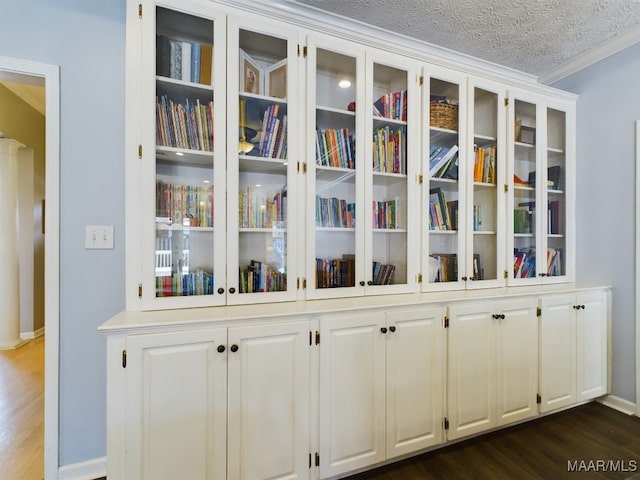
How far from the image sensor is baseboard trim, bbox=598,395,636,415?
7.10ft

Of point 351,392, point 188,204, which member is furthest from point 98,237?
point 351,392

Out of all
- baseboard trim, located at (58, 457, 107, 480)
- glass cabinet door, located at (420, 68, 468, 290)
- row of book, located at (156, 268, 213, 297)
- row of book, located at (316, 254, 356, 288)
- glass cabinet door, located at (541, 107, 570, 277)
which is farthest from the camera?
glass cabinet door, located at (541, 107, 570, 277)

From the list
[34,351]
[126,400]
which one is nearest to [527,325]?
[126,400]

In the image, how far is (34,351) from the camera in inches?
133

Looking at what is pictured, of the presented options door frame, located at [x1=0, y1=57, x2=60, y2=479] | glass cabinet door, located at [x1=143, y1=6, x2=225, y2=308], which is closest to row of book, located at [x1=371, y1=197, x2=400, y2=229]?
glass cabinet door, located at [x1=143, y1=6, x2=225, y2=308]

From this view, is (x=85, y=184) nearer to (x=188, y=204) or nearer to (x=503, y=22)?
(x=188, y=204)

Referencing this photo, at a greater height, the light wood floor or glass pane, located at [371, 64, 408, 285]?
glass pane, located at [371, 64, 408, 285]

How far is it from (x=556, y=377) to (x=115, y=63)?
3.30 meters

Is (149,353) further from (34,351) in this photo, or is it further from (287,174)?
(34,351)

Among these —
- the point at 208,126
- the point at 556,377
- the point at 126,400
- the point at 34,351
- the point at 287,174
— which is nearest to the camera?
the point at 126,400

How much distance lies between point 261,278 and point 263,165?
60 cm

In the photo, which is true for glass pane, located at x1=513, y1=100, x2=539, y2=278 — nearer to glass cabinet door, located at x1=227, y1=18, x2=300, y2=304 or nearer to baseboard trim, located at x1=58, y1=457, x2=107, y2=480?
glass cabinet door, located at x1=227, y1=18, x2=300, y2=304

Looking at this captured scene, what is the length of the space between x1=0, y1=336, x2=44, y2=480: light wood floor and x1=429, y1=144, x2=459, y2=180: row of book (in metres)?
2.79

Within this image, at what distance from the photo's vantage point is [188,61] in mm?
1519
